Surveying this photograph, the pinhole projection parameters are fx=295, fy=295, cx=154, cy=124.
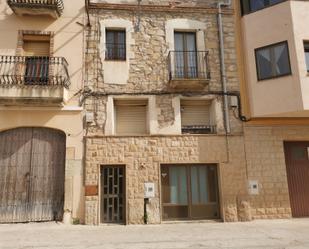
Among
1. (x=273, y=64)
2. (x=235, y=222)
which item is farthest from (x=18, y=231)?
(x=273, y=64)

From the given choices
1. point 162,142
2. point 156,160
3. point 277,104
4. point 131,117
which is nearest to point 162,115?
point 162,142

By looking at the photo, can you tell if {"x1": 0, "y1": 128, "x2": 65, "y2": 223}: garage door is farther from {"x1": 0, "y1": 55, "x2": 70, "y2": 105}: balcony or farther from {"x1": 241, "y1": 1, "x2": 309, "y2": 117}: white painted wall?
{"x1": 241, "y1": 1, "x2": 309, "y2": 117}: white painted wall

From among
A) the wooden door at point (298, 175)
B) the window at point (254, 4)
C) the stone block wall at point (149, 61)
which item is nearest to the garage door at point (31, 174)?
the stone block wall at point (149, 61)

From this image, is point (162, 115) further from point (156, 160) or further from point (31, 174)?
point (31, 174)

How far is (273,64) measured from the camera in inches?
399

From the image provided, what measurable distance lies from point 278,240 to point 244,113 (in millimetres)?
4743

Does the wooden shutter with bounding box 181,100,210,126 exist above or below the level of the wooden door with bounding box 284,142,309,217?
above

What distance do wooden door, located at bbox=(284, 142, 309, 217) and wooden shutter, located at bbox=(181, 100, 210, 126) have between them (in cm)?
304

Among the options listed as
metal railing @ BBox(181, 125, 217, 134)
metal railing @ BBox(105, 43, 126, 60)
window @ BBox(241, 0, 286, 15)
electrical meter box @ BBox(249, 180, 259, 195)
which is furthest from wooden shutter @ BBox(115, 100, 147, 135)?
window @ BBox(241, 0, 286, 15)

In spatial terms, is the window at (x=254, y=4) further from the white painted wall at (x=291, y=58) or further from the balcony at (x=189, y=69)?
the balcony at (x=189, y=69)

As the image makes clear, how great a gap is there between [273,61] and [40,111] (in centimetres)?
806

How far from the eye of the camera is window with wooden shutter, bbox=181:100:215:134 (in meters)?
10.6

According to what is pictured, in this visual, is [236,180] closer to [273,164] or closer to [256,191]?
[256,191]

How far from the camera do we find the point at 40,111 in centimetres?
977
